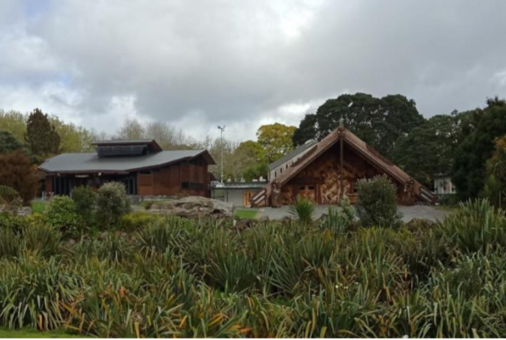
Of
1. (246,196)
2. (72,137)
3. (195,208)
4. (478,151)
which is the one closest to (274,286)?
(195,208)

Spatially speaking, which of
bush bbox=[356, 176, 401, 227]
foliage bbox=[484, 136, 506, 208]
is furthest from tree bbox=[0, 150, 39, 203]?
foliage bbox=[484, 136, 506, 208]

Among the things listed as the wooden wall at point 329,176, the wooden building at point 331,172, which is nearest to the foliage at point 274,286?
the wooden building at point 331,172

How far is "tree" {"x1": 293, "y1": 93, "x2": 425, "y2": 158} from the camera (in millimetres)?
58281

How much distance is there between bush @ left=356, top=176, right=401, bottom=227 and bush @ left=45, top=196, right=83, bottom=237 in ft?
30.8

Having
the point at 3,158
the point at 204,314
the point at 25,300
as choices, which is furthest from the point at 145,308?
the point at 3,158

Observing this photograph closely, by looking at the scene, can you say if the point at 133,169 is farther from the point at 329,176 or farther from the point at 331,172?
the point at 331,172

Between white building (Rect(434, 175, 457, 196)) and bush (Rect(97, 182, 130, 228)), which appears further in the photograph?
white building (Rect(434, 175, 457, 196))

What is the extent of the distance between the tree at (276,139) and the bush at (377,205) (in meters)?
59.9

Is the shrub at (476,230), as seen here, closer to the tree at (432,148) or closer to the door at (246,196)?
the door at (246,196)

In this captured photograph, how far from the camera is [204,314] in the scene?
17.1 ft

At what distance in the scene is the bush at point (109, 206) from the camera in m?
17.9

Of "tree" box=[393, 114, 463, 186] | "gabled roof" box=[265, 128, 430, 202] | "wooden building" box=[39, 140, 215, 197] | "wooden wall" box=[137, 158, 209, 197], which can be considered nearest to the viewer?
"gabled roof" box=[265, 128, 430, 202]

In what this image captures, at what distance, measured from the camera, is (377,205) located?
14312 mm

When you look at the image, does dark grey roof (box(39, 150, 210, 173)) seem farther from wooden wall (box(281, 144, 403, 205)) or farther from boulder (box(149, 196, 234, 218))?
boulder (box(149, 196, 234, 218))
